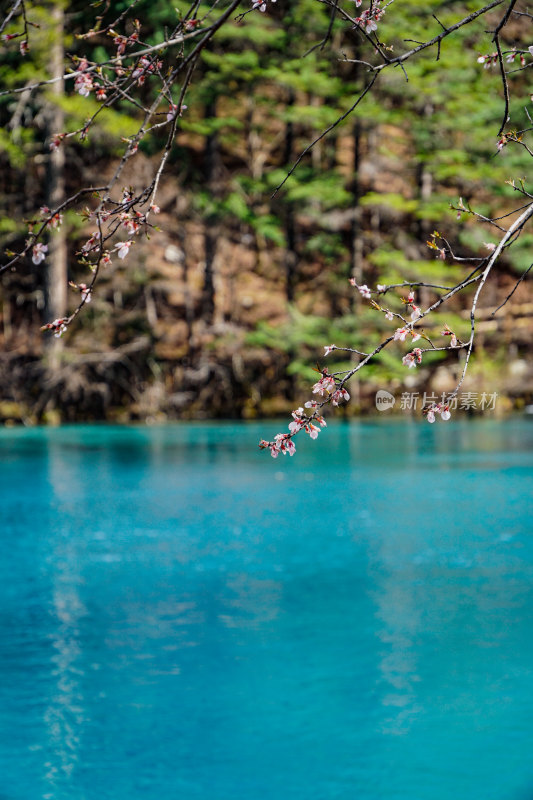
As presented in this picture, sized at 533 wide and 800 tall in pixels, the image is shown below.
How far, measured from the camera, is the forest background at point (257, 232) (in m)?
24.5

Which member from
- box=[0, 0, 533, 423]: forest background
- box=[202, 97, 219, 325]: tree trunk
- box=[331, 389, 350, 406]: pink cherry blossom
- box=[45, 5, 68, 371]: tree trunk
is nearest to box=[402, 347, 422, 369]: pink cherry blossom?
box=[331, 389, 350, 406]: pink cherry blossom

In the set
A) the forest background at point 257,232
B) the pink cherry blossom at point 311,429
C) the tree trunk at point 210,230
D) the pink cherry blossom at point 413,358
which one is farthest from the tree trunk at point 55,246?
the pink cherry blossom at point 413,358

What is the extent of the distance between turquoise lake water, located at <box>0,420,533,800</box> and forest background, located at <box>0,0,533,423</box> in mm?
12663

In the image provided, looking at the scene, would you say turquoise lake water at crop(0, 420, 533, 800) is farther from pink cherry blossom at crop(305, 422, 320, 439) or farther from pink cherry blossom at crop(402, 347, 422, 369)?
pink cherry blossom at crop(402, 347, 422, 369)

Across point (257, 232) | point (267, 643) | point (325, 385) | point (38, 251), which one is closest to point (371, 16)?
point (325, 385)

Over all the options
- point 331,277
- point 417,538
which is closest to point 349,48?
point 331,277

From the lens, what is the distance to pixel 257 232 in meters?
27.3

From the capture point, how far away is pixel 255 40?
82.1 feet

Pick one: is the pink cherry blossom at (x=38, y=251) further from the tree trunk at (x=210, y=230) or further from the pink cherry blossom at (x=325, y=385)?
the tree trunk at (x=210, y=230)

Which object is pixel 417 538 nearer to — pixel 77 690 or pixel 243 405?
pixel 77 690

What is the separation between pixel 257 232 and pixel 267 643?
22095 mm

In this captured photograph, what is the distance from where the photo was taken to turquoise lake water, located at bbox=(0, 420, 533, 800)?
4457mm

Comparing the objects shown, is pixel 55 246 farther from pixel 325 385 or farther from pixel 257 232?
pixel 325 385

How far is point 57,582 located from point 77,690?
2.56m
